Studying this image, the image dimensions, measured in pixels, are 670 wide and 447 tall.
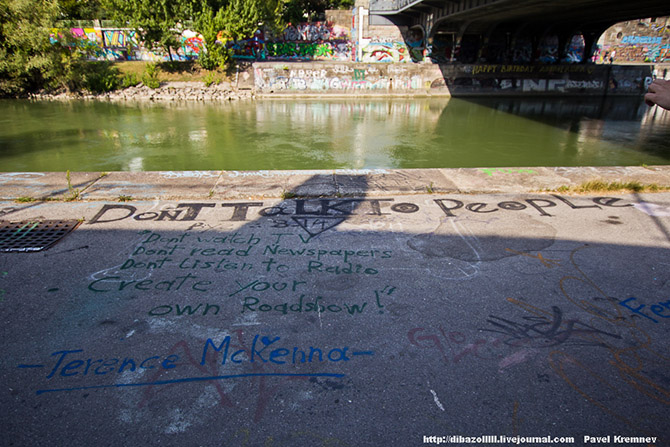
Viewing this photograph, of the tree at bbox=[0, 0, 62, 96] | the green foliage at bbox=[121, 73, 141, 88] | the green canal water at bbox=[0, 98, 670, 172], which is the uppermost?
the tree at bbox=[0, 0, 62, 96]

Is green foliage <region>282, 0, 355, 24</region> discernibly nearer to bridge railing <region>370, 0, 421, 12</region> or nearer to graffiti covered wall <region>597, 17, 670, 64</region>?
bridge railing <region>370, 0, 421, 12</region>

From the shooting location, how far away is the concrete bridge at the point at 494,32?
30570 millimetres

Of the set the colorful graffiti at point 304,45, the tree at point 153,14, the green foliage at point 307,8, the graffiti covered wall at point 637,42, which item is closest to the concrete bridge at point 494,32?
the graffiti covered wall at point 637,42

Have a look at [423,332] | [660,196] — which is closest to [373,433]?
[423,332]

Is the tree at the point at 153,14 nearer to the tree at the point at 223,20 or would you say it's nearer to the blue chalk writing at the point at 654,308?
the tree at the point at 223,20

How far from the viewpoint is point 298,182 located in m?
8.29

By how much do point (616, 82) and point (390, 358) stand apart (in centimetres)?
4309

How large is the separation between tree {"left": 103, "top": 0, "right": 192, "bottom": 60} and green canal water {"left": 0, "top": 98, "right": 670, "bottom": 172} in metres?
7.72

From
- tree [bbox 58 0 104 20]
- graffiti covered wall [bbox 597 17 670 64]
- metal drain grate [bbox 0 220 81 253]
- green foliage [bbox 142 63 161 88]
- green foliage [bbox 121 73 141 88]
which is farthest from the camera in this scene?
tree [bbox 58 0 104 20]

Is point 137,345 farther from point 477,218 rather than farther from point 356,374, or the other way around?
point 477,218

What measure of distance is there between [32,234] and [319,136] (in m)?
12.9

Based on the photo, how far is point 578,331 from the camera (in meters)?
3.94

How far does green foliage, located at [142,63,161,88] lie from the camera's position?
31125 millimetres

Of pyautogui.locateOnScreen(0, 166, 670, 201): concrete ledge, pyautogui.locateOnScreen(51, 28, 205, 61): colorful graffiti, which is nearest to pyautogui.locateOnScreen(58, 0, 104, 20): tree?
pyautogui.locateOnScreen(51, 28, 205, 61): colorful graffiti
